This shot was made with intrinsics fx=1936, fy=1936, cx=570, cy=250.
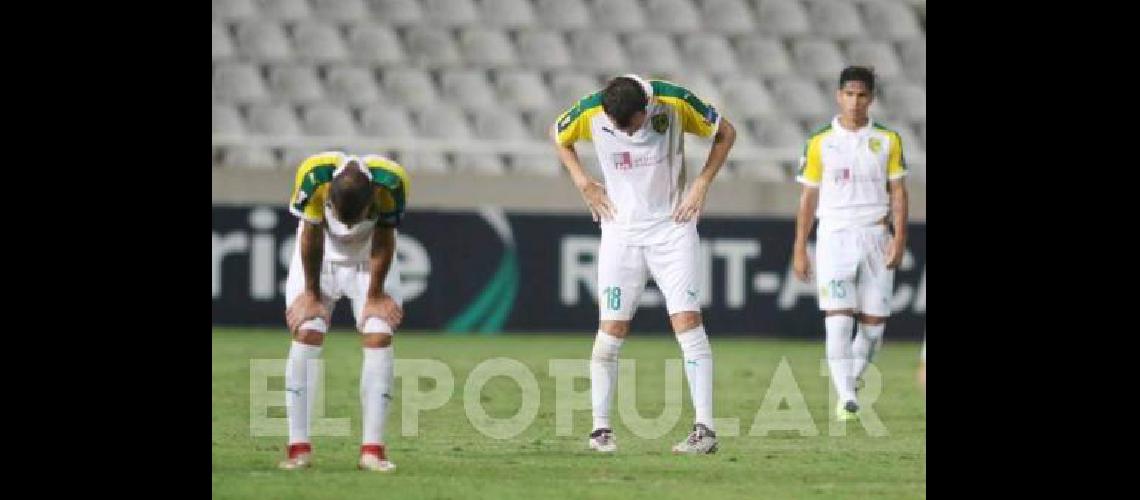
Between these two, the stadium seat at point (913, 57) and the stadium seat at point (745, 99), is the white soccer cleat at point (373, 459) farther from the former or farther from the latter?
the stadium seat at point (913, 57)

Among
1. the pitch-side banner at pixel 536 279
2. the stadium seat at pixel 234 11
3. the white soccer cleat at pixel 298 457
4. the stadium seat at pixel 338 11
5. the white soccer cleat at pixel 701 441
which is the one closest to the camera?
the white soccer cleat at pixel 298 457

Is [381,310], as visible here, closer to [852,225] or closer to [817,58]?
[852,225]

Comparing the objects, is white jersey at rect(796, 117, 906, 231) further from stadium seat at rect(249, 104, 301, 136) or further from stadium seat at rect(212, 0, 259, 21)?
stadium seat at rect(212, 0, 259, 21)

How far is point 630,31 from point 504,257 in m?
4.95

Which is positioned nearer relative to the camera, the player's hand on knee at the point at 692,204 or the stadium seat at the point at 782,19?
the player's hand on knee at the point at 692,204

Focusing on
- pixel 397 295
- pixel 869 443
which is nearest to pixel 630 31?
pixel 869 443

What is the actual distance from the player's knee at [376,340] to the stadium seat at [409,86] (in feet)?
41.3

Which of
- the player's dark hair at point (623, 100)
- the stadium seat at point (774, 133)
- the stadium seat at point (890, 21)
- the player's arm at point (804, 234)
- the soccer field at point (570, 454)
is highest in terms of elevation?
the stadium seat at point (890, 21)

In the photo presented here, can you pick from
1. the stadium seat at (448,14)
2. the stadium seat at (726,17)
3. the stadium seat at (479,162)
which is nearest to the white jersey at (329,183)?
the stadium seat at (479,162)

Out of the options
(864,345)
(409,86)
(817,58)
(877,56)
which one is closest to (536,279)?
(409,86)

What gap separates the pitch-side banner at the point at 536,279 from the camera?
17.7 meters

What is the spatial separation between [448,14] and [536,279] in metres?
4.68

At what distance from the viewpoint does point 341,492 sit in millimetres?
7777
